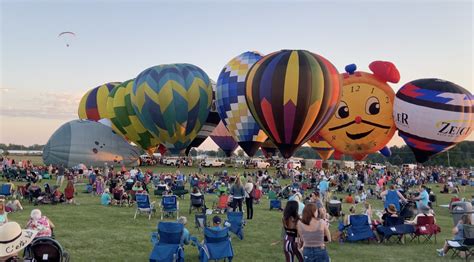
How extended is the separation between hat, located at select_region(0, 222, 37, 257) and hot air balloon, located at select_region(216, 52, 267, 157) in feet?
101

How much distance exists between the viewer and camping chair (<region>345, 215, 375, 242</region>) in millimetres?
11914

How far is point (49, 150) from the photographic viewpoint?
4069cm

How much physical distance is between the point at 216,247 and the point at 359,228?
4318 millimetres

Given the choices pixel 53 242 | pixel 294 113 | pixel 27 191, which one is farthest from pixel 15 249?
pixel 294 113

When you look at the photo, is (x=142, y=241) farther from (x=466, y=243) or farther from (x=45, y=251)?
(x=466, y=243)

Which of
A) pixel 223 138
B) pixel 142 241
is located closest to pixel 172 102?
pixel 223 138

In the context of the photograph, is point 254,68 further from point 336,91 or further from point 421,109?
point 421,109

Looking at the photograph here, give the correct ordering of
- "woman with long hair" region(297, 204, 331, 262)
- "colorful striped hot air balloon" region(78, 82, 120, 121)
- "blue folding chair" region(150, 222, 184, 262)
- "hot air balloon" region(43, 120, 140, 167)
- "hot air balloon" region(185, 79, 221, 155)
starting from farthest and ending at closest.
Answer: "colorful striped hot air balloon" region(78, 82, 120, 121) < "hot air balloon" region(185, 79, 221, 155) < "hot air balloon" region(43, 120, 140, 167) < "blue folding chair" region(150, 222, 184, 262) < "woman with long hair" region(297, 204, 331, 262)

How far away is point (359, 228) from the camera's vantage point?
11.9 meters

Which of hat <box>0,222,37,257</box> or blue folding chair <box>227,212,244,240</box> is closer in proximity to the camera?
hat <box>0,222,37,257</box>

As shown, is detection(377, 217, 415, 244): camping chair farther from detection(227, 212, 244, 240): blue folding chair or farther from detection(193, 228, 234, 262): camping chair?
detection(193, 228, 234, 262): camping chair

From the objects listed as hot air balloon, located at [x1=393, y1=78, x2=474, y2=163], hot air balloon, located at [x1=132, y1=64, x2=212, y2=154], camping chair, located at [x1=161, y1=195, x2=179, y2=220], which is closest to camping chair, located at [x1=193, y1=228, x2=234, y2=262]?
camping chair, located at [x1=161, y1=195, x2=179, y2=220]

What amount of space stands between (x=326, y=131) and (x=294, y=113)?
10.1 metres

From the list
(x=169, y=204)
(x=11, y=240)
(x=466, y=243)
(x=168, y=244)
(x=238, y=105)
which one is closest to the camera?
(x=11, y=240)
